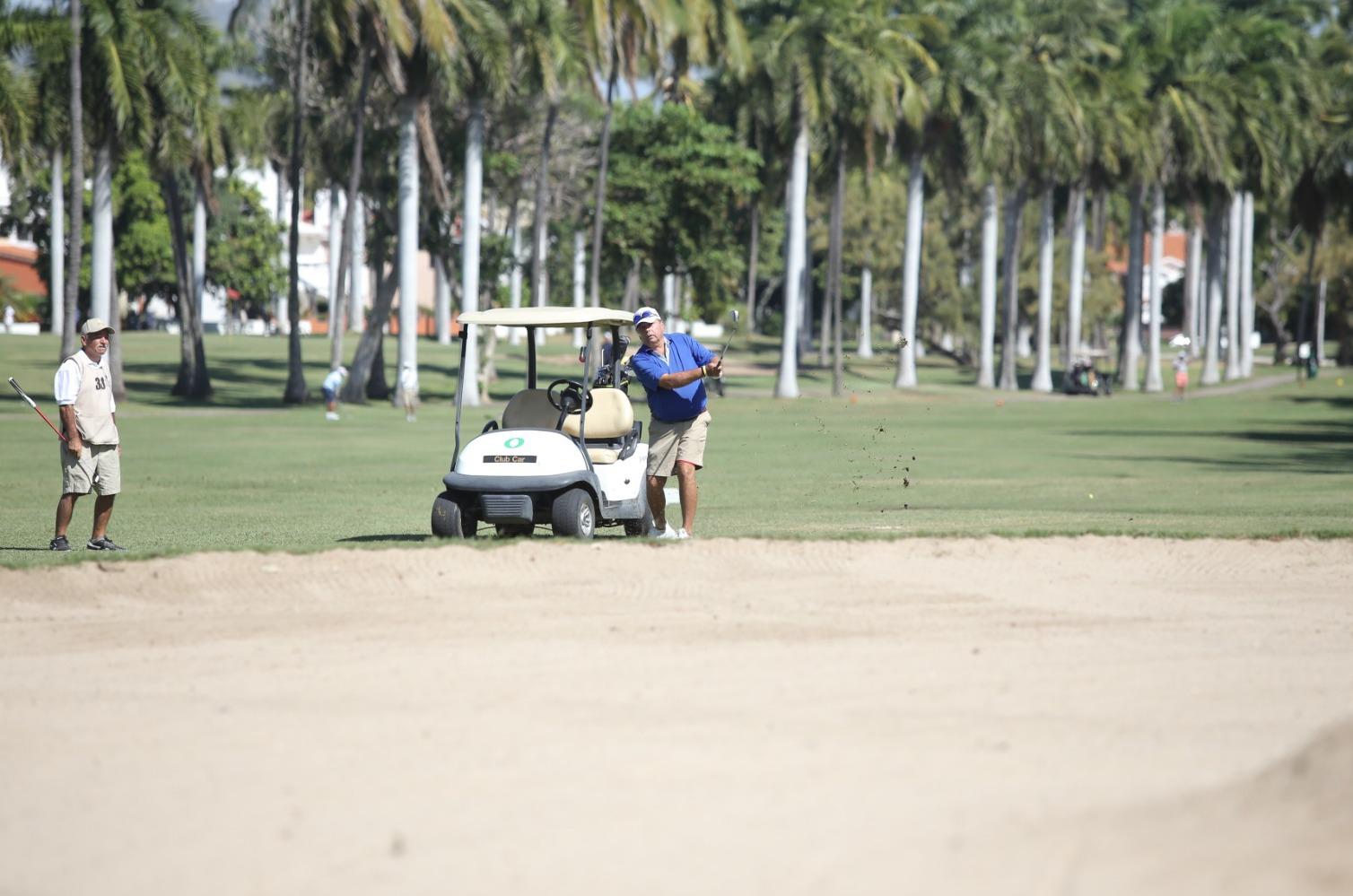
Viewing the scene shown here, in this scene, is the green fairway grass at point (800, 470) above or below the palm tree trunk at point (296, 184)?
below

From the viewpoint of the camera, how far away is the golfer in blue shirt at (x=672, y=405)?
13336mm

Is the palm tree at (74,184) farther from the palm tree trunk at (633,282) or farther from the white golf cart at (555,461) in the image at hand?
the white golf cart at (555,461)

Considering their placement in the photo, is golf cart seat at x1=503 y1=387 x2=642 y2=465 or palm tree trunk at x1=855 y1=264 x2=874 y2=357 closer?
golf cart seat at x1=503 y1=387 x2=642 y2=465

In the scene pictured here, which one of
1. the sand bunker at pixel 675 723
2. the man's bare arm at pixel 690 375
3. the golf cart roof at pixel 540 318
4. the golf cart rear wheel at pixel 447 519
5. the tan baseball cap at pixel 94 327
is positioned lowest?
the sand bunker at pixel 675 723

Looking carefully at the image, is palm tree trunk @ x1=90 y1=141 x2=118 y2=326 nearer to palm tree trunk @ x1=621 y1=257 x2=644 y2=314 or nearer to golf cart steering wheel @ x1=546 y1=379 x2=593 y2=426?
palm tree trunk @ x1=621 y1=257 x2=644 y2=314

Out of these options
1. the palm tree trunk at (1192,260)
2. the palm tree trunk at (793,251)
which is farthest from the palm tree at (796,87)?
the palm tree trunk at (1192,260)

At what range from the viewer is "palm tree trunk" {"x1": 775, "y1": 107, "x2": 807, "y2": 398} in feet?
187

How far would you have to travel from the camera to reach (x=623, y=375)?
14.5 m

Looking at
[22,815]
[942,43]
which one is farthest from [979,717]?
[942,43]

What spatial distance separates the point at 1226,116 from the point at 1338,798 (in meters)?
69.3

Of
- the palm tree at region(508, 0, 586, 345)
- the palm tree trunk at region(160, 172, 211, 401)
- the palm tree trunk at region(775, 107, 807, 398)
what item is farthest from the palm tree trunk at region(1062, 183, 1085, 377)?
the palm tree trunk at region(160, 172, 211, 401)

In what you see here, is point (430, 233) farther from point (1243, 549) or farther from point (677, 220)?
point (1243, 549)

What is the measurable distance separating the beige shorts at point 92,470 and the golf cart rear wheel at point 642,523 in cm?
395

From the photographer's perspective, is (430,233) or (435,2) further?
(430,233)
